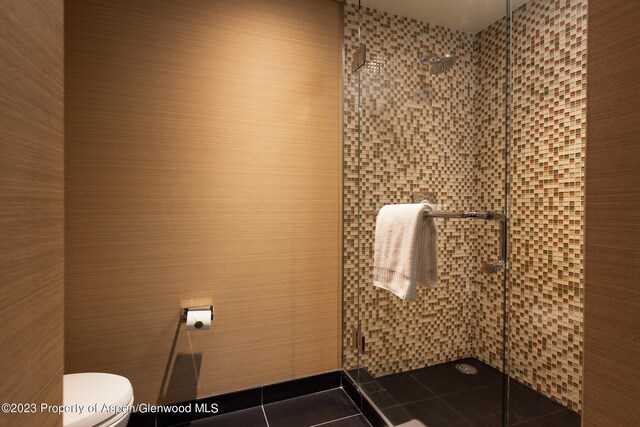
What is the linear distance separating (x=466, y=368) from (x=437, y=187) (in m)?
0.74

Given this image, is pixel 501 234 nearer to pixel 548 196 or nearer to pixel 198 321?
pixel 548 196

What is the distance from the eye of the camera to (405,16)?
5.14 ft

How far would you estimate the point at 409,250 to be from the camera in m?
1.39

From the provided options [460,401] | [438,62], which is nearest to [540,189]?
[438,62]

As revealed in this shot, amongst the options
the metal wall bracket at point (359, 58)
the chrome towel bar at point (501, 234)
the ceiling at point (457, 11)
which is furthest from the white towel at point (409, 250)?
the metal wall bracket at point (359, 58)

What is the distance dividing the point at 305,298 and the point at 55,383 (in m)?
1.57

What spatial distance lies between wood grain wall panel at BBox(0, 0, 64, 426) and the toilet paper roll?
1.23 meters

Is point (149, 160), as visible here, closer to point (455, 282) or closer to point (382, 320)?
point (382, 320)

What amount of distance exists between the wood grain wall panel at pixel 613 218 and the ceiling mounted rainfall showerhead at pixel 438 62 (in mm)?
897

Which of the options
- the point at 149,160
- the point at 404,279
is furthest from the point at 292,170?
the point at 404,279

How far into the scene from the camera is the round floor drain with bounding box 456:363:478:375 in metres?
1.28

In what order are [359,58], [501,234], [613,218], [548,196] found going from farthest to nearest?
1. [359,58]
2. [548,196]
3. [501,234]
4. [613,218]

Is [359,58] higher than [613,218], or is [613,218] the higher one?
[359,58]

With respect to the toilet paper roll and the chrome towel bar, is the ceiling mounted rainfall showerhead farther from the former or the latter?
the toilet paper roll
